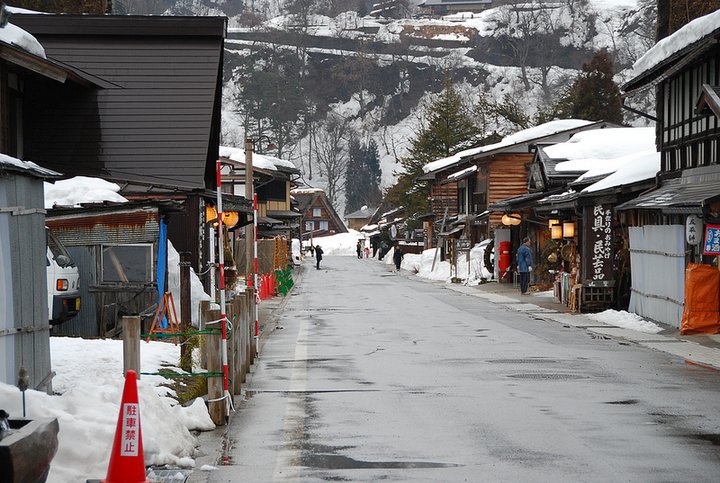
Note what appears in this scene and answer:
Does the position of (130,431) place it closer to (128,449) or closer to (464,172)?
(128,449)

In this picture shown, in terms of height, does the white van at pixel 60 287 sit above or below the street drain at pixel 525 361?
above

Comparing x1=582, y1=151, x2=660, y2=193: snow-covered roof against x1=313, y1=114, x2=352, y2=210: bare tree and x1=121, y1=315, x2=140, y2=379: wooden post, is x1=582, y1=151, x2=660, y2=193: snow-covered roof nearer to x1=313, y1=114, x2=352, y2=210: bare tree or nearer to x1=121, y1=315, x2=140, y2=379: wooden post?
x1=121, y1=315, x2=140, y2=379: wooden post

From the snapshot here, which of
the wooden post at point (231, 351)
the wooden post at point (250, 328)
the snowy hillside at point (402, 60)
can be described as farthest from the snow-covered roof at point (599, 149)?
the snowy hillside at point (402, 60)

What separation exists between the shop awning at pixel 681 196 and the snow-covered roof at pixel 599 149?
427 inches

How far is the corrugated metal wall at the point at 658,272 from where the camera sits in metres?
22.3

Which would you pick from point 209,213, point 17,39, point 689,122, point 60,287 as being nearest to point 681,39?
point 689,122

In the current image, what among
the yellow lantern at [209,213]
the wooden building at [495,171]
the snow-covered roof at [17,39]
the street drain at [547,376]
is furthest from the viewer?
the wooden building at [495,171]

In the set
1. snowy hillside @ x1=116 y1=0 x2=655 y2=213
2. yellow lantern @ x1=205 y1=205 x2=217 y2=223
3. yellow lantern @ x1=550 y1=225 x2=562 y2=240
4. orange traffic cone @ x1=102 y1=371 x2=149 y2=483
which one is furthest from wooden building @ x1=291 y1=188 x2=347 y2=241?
orange traffic cone @ x1=102 y1=371 x2=149 y2=483

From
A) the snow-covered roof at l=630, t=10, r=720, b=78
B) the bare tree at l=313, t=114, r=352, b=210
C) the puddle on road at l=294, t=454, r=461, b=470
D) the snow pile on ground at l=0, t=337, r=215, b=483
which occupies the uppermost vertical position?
the bare tree at l=313, t=114, r=352, b=210

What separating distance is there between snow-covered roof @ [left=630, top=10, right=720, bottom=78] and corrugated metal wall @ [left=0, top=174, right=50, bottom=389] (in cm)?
1422

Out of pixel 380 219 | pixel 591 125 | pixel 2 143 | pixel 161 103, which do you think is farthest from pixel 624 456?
pixel 380 219

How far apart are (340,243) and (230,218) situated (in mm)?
91187

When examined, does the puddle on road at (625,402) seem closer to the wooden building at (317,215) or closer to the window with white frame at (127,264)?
the window with white frame at (127,264)

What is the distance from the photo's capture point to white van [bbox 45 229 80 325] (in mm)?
17047
